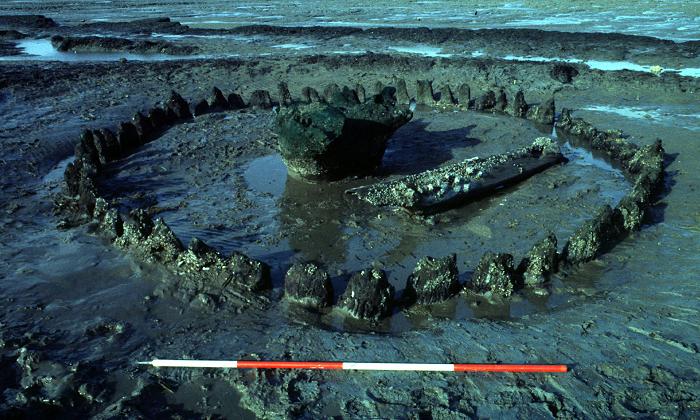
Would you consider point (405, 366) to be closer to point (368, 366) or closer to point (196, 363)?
point (368, 366)

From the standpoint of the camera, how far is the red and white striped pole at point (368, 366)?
15.9 ft

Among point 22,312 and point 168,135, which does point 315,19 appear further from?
point 22,312

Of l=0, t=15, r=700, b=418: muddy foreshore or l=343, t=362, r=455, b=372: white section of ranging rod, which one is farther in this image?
l=343, t=362, r=455, b=372: white section of ranging rod

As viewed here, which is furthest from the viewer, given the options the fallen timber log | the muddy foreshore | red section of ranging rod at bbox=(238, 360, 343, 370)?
the fallen timber log

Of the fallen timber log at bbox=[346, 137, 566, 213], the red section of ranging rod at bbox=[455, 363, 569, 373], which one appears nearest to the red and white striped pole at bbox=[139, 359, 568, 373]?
the red section of ranging rod at bbox=[455, 363, 569, 373]

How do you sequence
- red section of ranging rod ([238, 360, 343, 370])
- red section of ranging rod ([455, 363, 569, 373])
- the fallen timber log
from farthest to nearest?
the fallen timber log, red section of ranging rod ([238, 360, 343, 370]), red section of ranging rod ([455, 363, 569, 373])

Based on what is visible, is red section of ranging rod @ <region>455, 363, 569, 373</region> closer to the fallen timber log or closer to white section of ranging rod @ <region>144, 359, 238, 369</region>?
white section of ranging rod @ <region>144, 359, 238, 369</region>

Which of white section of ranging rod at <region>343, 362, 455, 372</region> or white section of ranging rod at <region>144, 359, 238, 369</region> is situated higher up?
white section of ranging rod at <region>144, 359, 238, 369</region>

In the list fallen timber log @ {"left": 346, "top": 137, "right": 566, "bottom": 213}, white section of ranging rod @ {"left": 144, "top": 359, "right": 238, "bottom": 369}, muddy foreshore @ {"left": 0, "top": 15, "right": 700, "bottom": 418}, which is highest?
fallen timber log @ {"left": 346, "top": 137, "right": 566, "bottom": 213}

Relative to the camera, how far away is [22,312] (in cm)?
597

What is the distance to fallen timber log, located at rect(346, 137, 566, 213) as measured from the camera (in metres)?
8.10

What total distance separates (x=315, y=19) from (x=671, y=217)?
2751 centimetres

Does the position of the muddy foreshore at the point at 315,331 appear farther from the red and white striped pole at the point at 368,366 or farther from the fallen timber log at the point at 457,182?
the fallen timber log at the point at 457,182

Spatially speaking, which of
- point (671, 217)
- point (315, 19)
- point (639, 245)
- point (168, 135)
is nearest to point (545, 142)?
point (671, 217)
